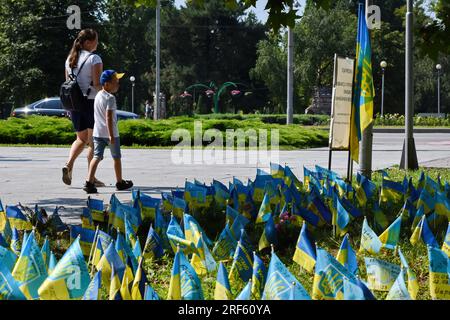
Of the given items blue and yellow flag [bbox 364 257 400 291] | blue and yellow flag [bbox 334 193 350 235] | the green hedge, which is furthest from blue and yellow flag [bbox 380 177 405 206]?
the green hedge

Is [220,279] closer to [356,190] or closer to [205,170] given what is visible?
[356,190]

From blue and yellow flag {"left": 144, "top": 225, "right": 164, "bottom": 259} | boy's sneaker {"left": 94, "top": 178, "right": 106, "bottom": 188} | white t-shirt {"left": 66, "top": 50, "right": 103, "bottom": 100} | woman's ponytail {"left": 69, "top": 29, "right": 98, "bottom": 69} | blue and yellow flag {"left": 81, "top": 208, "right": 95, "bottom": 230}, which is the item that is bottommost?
boy's sneaker {"left": 94, "top": 178, "right": 106, "bottom": 188}

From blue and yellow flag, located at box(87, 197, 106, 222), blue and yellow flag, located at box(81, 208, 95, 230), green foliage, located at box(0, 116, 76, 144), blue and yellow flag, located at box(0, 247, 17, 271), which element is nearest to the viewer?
blue and yellow flag, located at box(0, 247, 17, 271)

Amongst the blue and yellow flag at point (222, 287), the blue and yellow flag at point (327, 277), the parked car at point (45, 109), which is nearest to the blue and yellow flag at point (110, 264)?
the blue and yellow flag at point (222, 287)

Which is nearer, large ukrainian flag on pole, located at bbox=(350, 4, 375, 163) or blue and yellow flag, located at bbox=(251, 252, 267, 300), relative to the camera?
blue and yellow flag, located at bbox=(251, 252, 267, 300)

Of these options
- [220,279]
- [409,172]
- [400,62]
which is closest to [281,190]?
[220,279]

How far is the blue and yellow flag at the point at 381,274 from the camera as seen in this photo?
12.9ft

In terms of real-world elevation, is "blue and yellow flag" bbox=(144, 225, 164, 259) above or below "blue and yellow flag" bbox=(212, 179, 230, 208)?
below

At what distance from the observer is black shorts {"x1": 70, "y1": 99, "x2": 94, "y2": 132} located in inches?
379

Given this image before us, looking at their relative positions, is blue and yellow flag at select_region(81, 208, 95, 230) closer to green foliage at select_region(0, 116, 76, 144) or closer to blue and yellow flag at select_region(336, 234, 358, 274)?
blue and yellow flag at select_region(336, 234, 358, 274)

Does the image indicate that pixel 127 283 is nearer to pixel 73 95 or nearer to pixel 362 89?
pixel 362 89

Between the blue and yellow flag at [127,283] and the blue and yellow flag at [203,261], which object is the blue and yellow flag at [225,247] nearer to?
the blue and yellow flag at [203,261]

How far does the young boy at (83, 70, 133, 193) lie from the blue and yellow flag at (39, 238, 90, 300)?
5.61 meters

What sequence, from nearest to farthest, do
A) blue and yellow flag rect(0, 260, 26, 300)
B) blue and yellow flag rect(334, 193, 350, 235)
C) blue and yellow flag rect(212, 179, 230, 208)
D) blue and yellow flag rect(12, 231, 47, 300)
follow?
blue and yellow flag rect(0, 260, 26, 300) → blue and yellow flag rect(12, 231, 47, 300) → blue and yellow flag rect(334, 193, 350, 235) → blue and yellow flag rect(212, 179, 230, 208)
